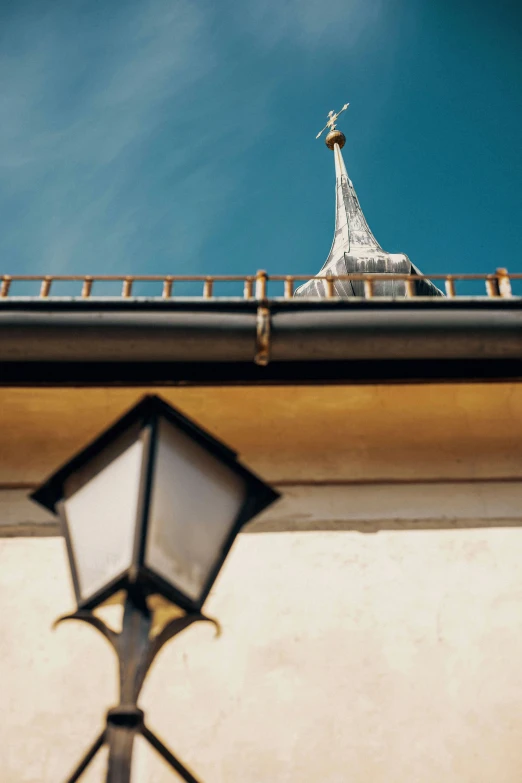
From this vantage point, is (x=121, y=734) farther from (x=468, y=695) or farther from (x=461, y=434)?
(x=461, y=434)

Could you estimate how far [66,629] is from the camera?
3102mm

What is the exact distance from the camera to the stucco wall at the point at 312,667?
270cm

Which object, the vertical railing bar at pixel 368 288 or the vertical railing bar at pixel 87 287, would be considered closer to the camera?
the vertical railing bar at pixel 368 288

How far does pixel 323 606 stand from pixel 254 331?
4.54 feet

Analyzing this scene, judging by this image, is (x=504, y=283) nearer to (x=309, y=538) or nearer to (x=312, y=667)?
(x=309, y=538)

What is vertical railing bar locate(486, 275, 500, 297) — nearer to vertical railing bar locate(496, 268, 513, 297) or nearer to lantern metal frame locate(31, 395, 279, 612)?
vertical railing bar locate(496, 268, 513, 297)

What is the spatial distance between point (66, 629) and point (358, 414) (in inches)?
74.7

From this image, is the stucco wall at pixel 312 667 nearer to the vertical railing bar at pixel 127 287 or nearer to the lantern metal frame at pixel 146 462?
the vertical railing bar at pixel 127 287

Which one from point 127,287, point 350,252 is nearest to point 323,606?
point 127,287

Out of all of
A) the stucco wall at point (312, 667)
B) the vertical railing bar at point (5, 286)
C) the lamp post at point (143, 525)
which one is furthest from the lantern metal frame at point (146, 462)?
the vertical railing bar at point (5, 286)

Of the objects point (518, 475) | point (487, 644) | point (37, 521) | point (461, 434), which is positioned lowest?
point (487, 644)

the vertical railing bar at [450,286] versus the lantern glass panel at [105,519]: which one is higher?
the vertical railing bar at [450,286]

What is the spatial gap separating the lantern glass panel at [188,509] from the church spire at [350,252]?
1076cm

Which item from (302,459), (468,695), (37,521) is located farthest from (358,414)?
(37,521)
